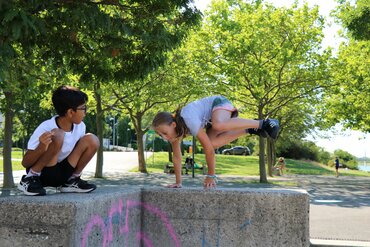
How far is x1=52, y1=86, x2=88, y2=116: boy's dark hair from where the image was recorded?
3.89 metres

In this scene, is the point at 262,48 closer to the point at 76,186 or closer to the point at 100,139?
the point at 100,139

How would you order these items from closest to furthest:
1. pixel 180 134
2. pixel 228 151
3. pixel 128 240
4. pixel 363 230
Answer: pixel 128 240 < pixel 180 134 < pixel 363 230 < pixel 228 151

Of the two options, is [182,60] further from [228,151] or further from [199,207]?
[228,151]

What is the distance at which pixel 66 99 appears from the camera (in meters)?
3.88

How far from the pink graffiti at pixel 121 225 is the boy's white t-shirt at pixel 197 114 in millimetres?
868

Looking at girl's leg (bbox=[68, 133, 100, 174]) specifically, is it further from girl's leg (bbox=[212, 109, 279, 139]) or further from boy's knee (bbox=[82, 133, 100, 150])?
girl's leg (bbox=[212, 109, 279, 139])

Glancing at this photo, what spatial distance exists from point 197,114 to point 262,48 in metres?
17.9

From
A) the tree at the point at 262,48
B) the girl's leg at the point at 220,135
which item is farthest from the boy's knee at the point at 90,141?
the tree at the point at 262,48

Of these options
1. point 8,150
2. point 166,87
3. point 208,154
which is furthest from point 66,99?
point 166,87

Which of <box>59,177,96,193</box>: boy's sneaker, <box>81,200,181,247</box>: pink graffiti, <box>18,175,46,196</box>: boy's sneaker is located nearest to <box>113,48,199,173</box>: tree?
<box>81,200,181,247</box>: pink graffiti

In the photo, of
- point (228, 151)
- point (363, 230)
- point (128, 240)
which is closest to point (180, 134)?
point (128, 240)

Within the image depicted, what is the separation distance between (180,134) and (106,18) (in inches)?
91.4

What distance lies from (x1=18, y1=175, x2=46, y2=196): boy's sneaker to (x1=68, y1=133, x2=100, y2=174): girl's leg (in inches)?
15.1

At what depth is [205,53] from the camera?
22922mm
